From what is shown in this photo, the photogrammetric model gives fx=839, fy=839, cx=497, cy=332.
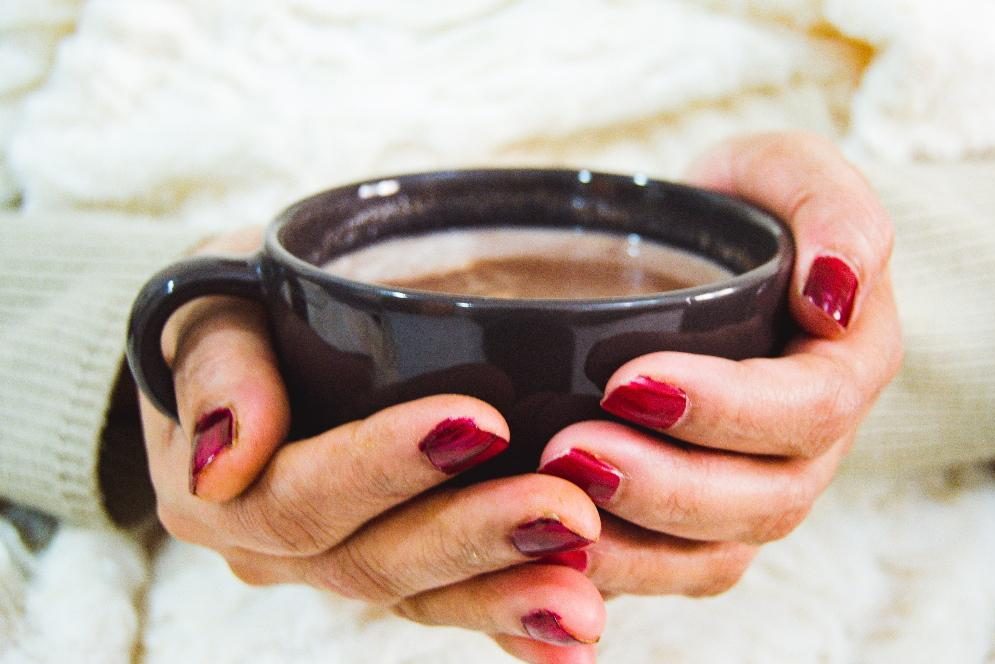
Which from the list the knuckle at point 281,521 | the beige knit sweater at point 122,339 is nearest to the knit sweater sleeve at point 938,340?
the beige knit sweater at point 122,339

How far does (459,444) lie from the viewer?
0.89ft

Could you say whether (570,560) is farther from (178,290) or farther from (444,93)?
(444,93)

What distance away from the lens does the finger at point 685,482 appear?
286 mm

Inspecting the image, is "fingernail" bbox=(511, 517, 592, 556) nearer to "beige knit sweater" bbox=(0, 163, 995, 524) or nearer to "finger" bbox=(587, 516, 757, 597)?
"finger" bbox=(587, 516, 757, 597)

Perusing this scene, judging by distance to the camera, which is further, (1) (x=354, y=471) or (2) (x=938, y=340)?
(2) (x=938, y=340)

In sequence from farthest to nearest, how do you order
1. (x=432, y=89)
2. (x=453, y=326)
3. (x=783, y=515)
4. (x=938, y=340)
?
(x=432, y=89) < (x=938, y=340) < (x=783, y=515) < (x=453, y=326)

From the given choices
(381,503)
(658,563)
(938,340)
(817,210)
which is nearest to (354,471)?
(381,503)

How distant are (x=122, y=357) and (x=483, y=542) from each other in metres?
0.26

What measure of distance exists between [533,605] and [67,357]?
0.30 meters

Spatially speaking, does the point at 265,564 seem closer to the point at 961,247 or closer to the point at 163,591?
the point at 163,591

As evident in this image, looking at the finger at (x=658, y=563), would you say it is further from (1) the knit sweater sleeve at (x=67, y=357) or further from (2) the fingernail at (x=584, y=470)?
(1) the knit sweater sleeve at (x=67, y=357)

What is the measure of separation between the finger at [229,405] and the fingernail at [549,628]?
119mm

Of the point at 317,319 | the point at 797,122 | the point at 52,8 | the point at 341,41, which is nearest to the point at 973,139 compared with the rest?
the point at 797,122

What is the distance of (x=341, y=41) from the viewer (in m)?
0.69
